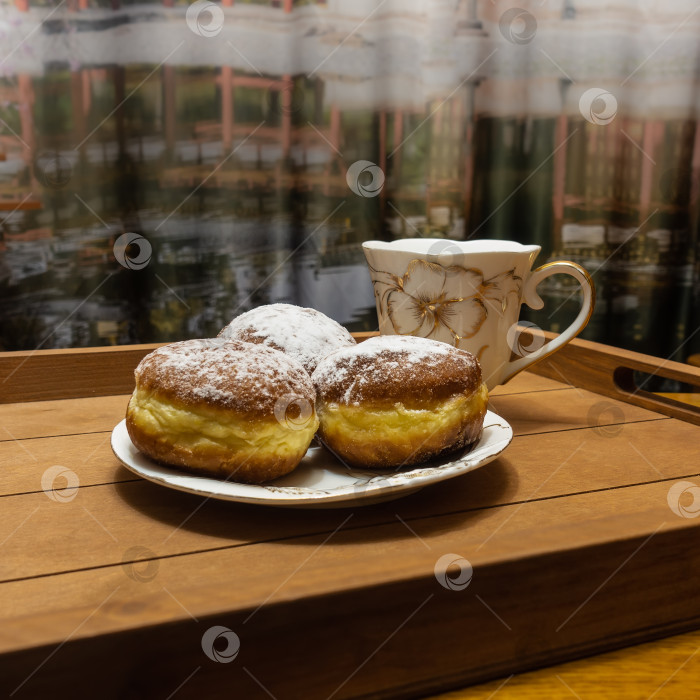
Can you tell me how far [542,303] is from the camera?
0.77 meters

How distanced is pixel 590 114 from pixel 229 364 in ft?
4.88

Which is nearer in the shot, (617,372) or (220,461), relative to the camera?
(220,461)

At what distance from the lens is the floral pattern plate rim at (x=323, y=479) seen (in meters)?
0.48

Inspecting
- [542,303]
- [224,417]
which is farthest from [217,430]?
[542,303]

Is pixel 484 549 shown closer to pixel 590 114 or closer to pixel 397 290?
pixel 397 290

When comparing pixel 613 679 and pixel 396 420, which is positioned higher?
pixel 396 420

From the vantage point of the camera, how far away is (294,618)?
37 cm

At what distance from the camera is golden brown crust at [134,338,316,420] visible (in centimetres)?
52

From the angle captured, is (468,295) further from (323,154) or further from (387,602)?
(323,154)

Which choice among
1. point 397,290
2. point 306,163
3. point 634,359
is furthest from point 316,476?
point 306,163

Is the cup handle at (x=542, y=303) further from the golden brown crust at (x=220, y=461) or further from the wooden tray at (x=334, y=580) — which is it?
the golden brown crust at (x=220, y=461)

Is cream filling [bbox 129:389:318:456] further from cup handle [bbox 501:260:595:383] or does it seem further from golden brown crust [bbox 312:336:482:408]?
cup handle [bbox 501:260:595:383]

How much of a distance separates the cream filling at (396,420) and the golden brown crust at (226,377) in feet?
0.11

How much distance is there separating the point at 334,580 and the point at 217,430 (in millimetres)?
174
